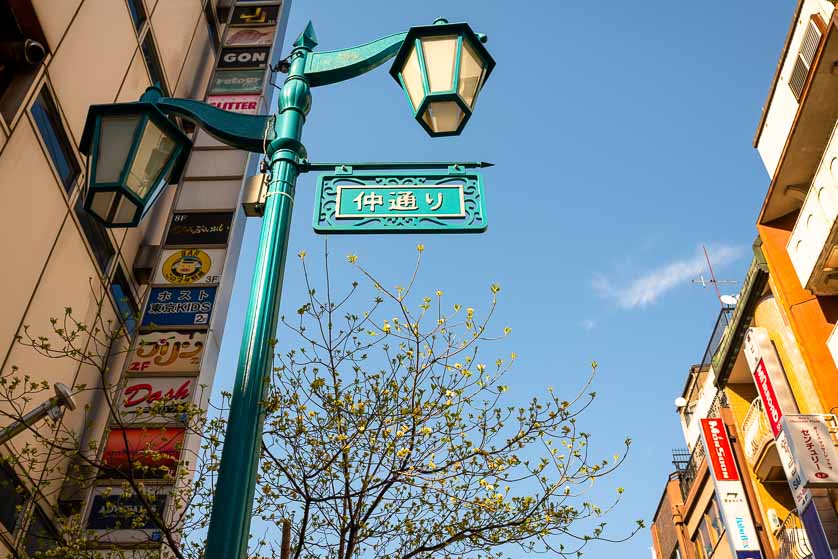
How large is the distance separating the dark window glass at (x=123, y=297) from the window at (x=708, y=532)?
746 inches

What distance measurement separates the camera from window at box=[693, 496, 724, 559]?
921 inches

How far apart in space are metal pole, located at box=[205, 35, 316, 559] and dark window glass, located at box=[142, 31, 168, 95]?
988 centimetres

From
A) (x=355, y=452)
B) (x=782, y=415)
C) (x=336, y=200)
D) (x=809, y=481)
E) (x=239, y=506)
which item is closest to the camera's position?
(x=239, y=506)

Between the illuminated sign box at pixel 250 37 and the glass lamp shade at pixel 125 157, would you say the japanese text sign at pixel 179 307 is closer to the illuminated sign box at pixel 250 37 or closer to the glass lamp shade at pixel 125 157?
the glass lamp shade at pixel 125 157

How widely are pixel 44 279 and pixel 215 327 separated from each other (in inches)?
104

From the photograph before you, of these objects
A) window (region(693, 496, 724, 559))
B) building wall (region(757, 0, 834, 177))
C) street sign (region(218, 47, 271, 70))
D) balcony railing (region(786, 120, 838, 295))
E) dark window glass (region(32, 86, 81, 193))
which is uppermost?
building wall (region(757, 0, 834, 177))

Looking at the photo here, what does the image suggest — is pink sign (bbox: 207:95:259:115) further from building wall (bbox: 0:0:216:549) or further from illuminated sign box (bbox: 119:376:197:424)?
illuminated sign box (bbox: 119:376:197:424)

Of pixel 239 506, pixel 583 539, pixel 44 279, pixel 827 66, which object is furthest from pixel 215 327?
pixel 827 66

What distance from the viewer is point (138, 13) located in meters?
13.3

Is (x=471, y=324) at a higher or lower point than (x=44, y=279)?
lower

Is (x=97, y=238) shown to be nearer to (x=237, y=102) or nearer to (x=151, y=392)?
(x=151, y=392)

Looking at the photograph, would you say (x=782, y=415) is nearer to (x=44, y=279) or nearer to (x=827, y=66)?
(x=827, y=66)

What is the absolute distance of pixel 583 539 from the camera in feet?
19.3

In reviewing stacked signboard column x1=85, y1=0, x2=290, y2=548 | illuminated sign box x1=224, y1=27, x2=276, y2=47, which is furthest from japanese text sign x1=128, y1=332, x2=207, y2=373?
illuminated sign box x1=224, y1=27, x2=276, y2=47
